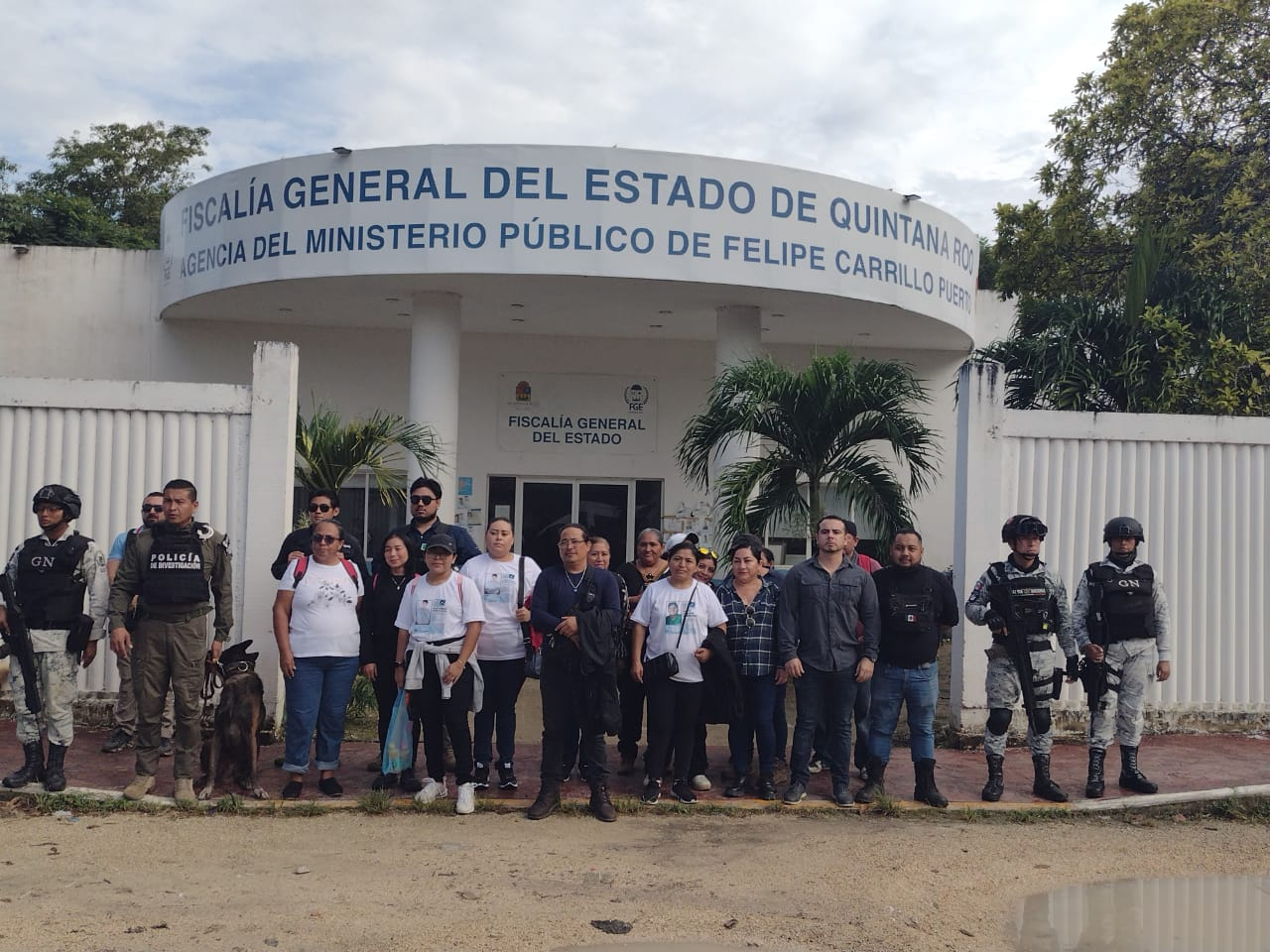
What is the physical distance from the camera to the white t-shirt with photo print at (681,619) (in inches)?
247

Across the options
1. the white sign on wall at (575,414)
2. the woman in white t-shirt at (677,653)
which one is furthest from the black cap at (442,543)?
the white sign on wall at (575,414)

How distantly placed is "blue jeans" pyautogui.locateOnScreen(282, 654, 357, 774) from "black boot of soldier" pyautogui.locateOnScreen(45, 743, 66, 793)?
115 centimetres

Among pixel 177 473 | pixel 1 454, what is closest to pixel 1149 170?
pixel 177 473

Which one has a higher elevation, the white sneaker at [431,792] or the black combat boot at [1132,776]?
the black combat boot at [1132,776]

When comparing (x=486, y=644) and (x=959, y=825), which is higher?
(x=486, y=644)

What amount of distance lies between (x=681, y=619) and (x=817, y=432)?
3.39 meters

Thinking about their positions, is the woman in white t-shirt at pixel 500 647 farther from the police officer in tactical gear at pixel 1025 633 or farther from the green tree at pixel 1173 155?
the green tree at pixel 1173 155

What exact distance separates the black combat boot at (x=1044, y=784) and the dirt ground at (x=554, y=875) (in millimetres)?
318

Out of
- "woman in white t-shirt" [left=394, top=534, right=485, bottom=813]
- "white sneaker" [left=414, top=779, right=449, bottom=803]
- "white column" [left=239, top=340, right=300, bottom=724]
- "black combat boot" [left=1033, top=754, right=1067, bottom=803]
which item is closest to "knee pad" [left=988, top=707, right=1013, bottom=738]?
"black combat boot" [left=1033, top=754, right=1067, bottom=803]

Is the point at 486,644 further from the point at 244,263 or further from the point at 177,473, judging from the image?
the point at 244,263

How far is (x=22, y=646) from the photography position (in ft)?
19.8

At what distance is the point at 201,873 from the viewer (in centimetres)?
493

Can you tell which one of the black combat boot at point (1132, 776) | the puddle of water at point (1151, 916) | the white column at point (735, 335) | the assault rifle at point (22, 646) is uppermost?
the white column at point (735, 335)

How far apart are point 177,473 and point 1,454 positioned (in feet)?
3.95
